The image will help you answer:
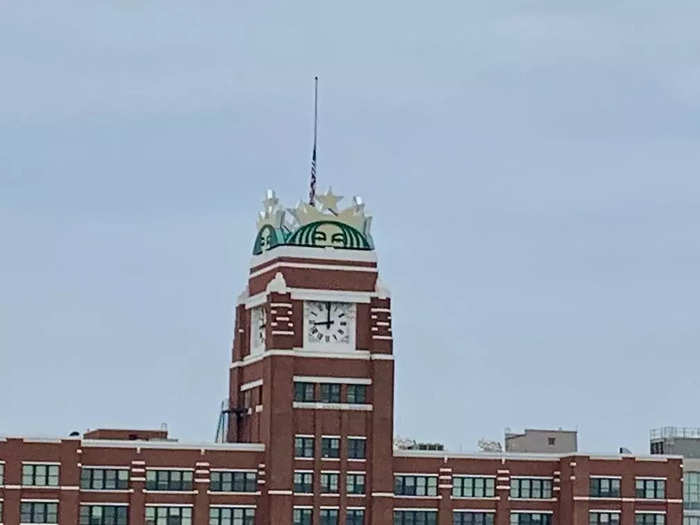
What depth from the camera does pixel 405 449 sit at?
179m

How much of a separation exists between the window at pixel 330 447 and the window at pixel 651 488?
68.8 feet

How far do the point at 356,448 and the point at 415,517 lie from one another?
6.21 m

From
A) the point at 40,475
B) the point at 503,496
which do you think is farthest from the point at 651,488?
the point at 40,475

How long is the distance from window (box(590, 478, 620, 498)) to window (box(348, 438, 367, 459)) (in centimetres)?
1592

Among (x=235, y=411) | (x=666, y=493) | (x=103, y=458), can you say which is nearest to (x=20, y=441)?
(x=103, y=458)

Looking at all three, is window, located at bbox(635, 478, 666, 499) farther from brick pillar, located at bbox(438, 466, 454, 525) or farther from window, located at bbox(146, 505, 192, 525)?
window, located at bbox(146, 505, 192, 525)

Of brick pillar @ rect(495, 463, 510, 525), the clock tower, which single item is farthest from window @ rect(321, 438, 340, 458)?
brick pillar @ rect(495, 463, 510, 525)

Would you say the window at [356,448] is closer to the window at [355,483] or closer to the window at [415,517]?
the window at [355,483]

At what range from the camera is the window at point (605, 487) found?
579 ft

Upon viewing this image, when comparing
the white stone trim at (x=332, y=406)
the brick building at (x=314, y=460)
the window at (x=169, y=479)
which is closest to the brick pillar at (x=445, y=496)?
the brick building at (x=314, y=460)

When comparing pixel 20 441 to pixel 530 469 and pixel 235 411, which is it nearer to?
pixel 235 411

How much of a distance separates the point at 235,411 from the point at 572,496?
2358 centimetres

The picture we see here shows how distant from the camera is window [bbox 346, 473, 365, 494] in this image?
17275 cm

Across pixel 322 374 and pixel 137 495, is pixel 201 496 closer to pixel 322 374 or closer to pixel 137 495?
pixel 137 495
